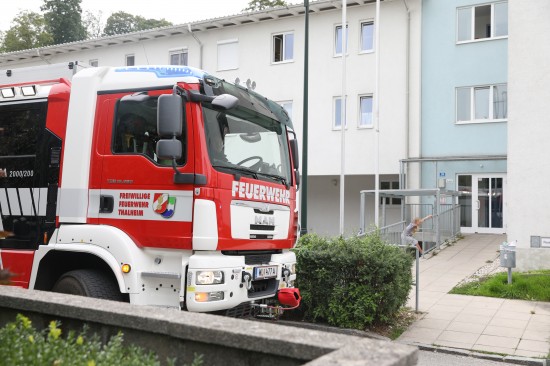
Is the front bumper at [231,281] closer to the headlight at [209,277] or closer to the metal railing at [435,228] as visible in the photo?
the headlight at [209,277]

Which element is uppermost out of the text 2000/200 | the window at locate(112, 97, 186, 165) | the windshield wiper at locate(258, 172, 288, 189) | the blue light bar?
the blue light bar

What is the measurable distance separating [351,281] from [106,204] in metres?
3.60

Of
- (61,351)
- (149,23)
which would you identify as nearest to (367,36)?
(61,351)

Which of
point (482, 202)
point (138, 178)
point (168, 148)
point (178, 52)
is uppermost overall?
point (178, 52)

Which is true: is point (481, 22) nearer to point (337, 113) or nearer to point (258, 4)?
point (337, 113)

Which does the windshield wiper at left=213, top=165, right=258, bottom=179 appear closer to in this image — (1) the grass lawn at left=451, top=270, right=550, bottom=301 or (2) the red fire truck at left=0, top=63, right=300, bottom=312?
(2) the red fire truck at left=0, top=63, right=300, bottom=312

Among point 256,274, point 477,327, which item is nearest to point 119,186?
point 256,274

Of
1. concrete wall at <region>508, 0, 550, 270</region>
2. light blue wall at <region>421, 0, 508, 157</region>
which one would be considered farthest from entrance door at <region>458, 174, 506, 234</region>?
concrete wall at <region>508, 0, 550, 270</region>

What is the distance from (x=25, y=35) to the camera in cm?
4784

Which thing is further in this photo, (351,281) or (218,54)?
(218,54)

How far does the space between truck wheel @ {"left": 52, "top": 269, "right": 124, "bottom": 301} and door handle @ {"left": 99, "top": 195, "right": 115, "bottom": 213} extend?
2.08 ft

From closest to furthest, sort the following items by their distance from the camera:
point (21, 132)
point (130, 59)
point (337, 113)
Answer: point (21, 132) → point (337, 113) → point (130, 59)

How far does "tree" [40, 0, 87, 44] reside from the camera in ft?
182

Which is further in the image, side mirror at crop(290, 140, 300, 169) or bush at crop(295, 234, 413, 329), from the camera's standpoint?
bush at crop(295, 234, 413, 329)
